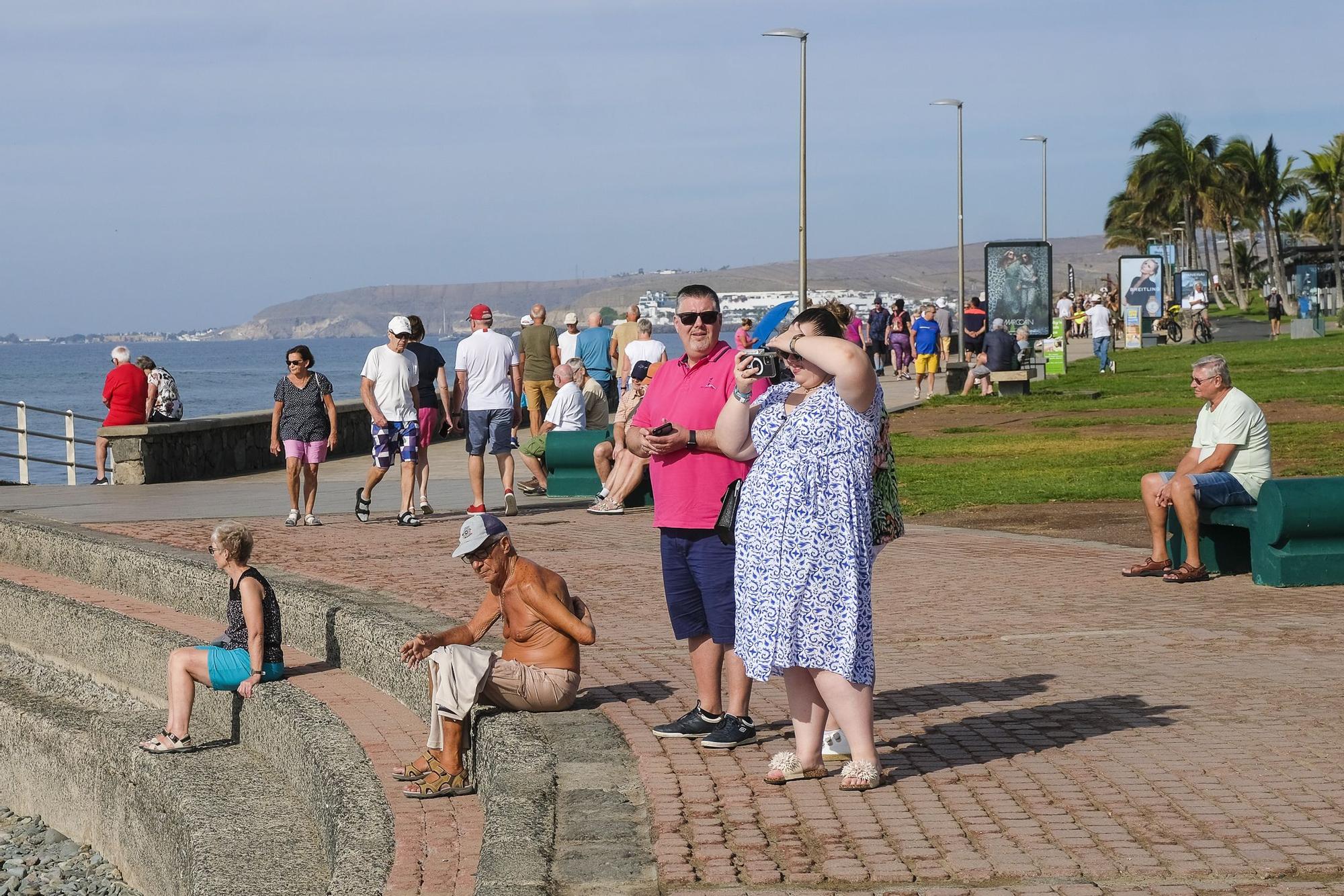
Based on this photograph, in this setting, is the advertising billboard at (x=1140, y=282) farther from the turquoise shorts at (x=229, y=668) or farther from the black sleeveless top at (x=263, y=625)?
the turquoise shorts at (x=229, y=668)

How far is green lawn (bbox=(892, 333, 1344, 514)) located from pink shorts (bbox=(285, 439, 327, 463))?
16.4 feet

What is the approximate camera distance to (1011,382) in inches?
1185

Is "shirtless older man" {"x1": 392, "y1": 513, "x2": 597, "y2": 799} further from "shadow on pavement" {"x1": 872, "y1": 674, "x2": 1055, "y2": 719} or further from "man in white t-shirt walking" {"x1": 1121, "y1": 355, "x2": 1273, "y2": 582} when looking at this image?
"man in white t-shirt walking" {"x1": 1121, "y1": 355, "x2": 1273, "y2": 582}

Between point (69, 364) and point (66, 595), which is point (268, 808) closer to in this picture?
point (66, 595)

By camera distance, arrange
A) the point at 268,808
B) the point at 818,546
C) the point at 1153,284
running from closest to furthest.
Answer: the point at 818,546, the point at 268,808, the point at 1153,284

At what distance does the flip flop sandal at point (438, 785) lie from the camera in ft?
18.7

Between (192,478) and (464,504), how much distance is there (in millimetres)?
4814

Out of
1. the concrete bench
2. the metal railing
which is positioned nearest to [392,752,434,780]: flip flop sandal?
the metal railing

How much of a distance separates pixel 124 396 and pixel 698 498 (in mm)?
13859

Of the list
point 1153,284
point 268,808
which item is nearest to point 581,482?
point 268,808

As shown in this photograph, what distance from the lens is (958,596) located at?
30.9 feet

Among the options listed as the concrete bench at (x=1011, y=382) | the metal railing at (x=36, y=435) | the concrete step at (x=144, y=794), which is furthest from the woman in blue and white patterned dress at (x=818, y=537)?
the concrete bench at (x=1011, y=382)

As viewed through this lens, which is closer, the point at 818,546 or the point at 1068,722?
the point at 818,546

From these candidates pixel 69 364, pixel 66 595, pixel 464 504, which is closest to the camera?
pixel 66 595
